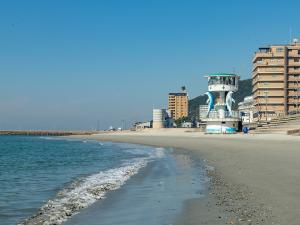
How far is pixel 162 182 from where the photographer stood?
21.1 metres

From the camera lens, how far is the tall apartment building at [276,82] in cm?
13475

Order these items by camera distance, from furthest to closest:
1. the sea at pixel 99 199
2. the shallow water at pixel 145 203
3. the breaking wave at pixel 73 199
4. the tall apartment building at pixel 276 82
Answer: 1. the tall apartment building at pixel 276 82
2. the breaking wave at pixel 73 199
3. the sea at pixel 99 199
4. the shallow water at pixel 145 203

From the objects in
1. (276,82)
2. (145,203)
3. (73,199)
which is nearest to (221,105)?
(276,82)

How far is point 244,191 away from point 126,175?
10.4 meters

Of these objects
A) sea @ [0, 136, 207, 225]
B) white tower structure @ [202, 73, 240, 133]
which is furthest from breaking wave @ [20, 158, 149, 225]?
white tower structure @ [202, 73, 240, 133]

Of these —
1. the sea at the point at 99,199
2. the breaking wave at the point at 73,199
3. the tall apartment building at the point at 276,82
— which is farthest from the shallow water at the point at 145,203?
the tall apartment building at the point at 276,82

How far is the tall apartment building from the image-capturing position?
134750mm

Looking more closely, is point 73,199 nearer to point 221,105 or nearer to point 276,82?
point 221,105

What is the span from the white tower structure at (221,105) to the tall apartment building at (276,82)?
130ft

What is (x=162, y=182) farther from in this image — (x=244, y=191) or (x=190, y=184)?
(x=244, y=191)

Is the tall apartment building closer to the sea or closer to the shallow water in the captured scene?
the sea

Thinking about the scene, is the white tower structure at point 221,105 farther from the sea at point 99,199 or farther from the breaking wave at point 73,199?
the breaking wave at point 73,199

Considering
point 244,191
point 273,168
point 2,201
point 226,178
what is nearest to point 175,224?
point 244,191

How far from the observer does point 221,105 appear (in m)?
94.1
